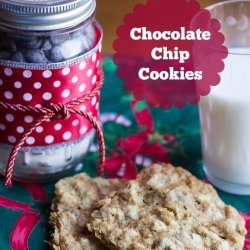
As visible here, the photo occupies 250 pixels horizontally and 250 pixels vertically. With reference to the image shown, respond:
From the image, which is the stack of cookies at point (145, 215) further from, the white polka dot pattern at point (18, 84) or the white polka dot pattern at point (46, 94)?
the white polka dot pattern at point (18, 84)

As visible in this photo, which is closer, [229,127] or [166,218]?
[166,218]

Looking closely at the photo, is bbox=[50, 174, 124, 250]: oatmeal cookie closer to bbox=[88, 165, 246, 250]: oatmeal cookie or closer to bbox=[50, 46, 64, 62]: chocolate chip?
bbox=[88, 165, 246, 250]: oatmeal cookie

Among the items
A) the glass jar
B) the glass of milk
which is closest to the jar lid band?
the glass jar

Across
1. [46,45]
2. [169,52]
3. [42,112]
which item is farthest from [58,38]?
[169,52]

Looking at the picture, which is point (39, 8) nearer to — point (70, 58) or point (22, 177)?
point (70, 58)

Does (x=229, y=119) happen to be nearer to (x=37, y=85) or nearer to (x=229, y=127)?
(x=229, y=127)

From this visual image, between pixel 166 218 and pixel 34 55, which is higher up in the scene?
pixel 34 55
